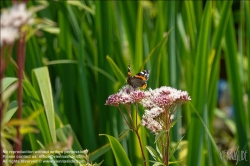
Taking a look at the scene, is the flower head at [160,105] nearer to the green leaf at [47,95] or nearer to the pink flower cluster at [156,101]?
the pink flower cluster at [156,101]

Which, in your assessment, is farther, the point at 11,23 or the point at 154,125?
the point at 154,125

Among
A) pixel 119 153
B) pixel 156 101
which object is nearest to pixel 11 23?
pixel 156 101

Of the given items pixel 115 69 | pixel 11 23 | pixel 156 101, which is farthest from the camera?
pixel 115 69

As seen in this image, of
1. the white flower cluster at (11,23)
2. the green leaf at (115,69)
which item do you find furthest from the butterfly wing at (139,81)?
the white flower cluster at (11,23)

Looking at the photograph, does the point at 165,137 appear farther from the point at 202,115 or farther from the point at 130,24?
the point at 130,24

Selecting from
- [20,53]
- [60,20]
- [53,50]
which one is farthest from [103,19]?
[20,53]

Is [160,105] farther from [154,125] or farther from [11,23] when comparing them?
[11,23]

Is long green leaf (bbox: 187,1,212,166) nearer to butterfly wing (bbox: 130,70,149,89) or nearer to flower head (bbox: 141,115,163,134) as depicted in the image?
butterfly wing (bbox: 130,70,149,89)

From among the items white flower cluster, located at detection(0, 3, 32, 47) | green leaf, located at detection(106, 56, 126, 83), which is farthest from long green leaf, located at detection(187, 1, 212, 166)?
white flower cluster, located at detection(0, 3, 32, 47)
